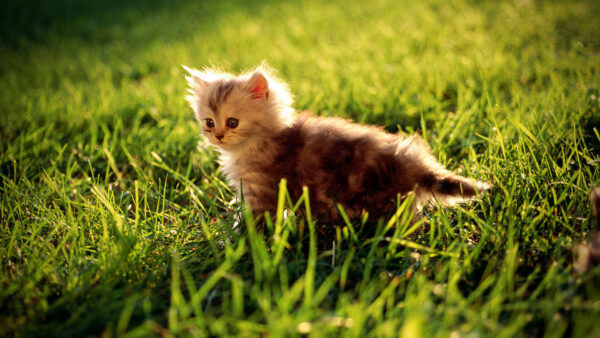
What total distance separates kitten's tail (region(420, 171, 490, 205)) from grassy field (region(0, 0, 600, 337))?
0.29 ft

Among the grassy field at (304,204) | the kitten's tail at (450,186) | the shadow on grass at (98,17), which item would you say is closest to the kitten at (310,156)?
the kitten's tail at (450,186)

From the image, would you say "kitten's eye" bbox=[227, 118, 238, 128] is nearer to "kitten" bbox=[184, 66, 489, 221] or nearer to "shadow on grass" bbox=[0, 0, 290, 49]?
"kitten" bbox=[184, 66, 489, 221]

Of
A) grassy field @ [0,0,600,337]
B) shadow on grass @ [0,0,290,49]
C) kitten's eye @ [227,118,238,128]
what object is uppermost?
shadow on grass @ [0,0,290,49]

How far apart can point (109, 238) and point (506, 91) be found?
333 cm

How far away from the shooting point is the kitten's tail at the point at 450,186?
1.53 m

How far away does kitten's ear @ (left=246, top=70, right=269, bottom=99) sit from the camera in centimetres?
192

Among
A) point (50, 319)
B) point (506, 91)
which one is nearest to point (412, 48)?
point (506, 91)

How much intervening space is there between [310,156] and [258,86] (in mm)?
502

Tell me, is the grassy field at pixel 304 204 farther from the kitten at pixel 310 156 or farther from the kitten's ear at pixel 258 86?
the kitten's ear at pixel 258 86

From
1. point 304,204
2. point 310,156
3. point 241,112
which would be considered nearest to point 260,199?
point 304,204

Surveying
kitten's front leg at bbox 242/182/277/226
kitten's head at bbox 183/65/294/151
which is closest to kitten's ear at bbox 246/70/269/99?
kitten's head at bbox 183/65/294/151

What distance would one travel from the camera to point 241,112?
1923 mm

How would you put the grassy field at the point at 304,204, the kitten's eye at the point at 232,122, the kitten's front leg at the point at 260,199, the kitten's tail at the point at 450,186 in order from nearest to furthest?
the grassy field at the point at 304,204 → the kitten's tail at the point at 450,186 → the kitten's front leg at the point at 260,199 → the kitten's eye at the point at 232,122

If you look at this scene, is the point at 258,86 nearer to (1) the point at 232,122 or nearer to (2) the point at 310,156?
(1) the point at 232,122
